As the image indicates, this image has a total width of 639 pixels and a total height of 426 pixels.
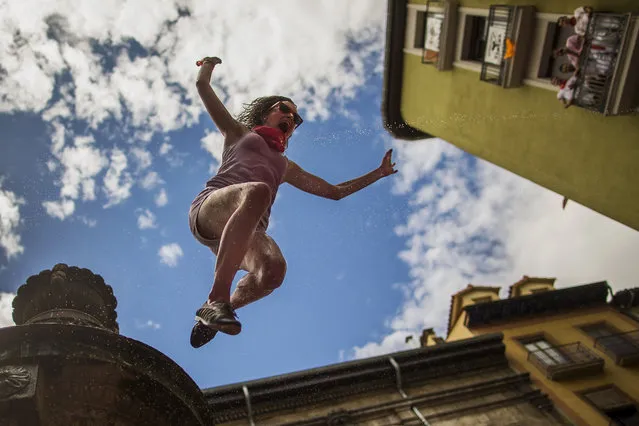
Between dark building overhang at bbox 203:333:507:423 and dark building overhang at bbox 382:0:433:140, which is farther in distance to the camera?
dark building overhang at bbox 382:0:433:140

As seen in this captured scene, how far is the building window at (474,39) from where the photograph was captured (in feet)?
36.4

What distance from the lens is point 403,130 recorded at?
51.4 ft

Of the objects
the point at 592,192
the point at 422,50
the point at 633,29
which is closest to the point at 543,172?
the point at 592,192

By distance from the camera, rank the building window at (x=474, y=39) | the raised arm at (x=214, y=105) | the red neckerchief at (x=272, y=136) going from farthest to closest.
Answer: the building window at (x=474, y=39) → the red neckerchief at (x=272, y=136) → the raised arm at (x=214, y=105)

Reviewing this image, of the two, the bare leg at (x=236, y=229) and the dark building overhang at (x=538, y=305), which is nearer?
the bare leg at (x=236, y=229)

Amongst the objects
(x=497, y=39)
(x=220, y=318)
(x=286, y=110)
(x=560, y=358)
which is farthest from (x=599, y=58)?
(x=560, y=358)

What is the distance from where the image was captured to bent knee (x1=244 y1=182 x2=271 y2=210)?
4383 millimetres

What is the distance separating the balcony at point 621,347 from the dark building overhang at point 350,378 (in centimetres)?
299

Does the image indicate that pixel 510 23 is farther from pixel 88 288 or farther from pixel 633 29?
pixel 88 288

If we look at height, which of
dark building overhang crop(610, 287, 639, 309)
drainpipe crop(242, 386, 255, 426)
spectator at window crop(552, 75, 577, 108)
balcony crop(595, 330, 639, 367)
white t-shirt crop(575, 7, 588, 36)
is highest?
white t-shirt crop(575, 7, 588, 36)

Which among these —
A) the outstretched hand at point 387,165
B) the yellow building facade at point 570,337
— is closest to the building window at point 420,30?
the outstretched hand at point 387,165

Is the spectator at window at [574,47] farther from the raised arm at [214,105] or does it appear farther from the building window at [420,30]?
the building window at [420,30]

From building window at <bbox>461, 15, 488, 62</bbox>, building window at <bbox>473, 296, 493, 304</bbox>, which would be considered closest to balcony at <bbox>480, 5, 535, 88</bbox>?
building window at <bbox>461, 15, 488, 62</bbox>

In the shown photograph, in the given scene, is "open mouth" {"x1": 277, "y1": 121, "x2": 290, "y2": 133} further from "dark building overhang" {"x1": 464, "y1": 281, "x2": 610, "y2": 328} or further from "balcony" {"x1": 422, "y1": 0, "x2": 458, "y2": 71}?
"dark building overhang" {"x1": 464, "y1": 281, "x2": 610, "y2": 328}
